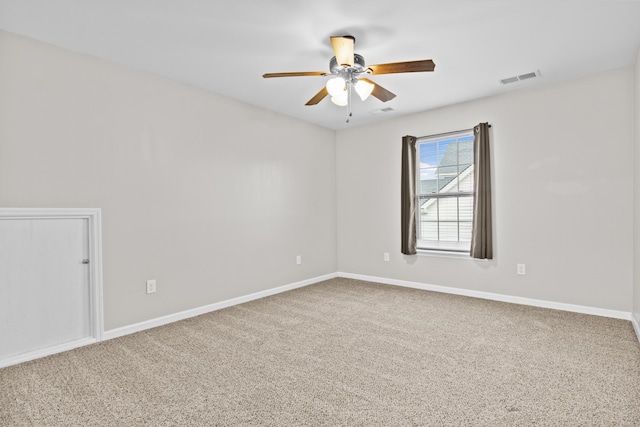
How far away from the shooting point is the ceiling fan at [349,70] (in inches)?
92.4

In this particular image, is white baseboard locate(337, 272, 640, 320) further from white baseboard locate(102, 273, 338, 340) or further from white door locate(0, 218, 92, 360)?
white door locate(0, 218, 92, 360)

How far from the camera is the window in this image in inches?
170

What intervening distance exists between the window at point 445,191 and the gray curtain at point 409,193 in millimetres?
121

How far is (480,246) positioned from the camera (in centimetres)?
400

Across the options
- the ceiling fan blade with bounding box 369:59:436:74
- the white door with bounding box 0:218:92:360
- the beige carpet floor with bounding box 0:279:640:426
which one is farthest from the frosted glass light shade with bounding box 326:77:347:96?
the white door with bounding box 0:218:92:360

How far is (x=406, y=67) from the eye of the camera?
7.97 feet

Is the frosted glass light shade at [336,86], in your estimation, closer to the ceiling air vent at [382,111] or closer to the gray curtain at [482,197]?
the ceiling air vent at [382,111]

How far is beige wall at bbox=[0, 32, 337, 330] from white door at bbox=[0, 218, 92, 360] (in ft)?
0.55

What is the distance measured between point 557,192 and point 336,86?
8.82 ft

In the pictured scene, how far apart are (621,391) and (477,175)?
2549 mm

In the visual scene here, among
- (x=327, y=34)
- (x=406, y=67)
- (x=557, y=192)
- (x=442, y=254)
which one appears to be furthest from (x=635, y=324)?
(x=327, y=34)

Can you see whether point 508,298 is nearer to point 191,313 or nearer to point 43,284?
point 191,313

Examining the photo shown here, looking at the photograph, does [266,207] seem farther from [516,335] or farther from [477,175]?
[516,335]

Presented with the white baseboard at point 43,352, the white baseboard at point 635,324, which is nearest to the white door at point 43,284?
the white baseboard at point 43,352
